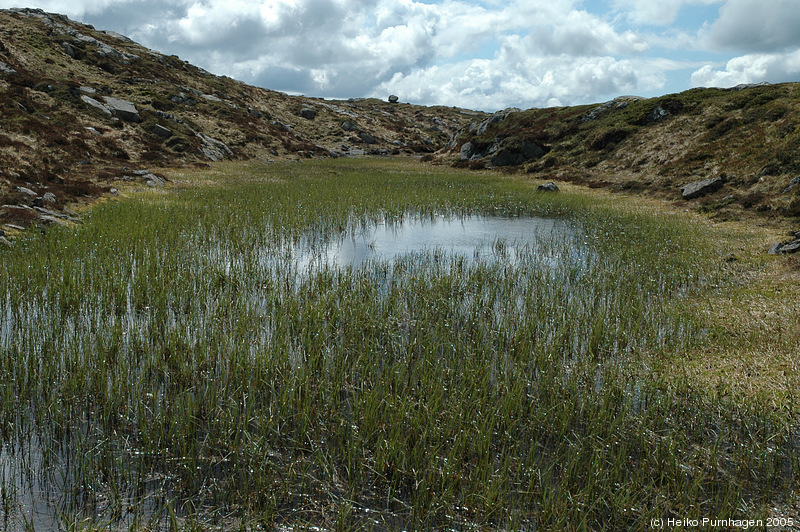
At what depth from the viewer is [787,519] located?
4430 millimetres

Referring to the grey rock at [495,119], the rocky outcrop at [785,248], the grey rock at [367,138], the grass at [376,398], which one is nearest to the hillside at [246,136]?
the grey rock at [495,119]

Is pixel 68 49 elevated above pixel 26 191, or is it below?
above

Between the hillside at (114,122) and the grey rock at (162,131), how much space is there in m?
0.09

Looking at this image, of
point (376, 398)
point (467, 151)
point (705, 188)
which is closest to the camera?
point (376, 398)

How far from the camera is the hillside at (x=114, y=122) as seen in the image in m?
24.2

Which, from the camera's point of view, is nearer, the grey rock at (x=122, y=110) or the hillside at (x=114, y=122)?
the hillside at (x=114, y=122)

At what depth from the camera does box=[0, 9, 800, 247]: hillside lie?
941 inches

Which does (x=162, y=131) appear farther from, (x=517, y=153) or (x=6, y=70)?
(x=517, y=153)

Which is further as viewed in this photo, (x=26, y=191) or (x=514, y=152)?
(x=514, y=152)

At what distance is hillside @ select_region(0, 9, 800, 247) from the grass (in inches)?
417

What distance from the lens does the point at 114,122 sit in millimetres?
44719

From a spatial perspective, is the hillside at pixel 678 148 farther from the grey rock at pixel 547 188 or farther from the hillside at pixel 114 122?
the hillside at pixel 114 122

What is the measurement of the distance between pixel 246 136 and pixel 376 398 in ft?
208

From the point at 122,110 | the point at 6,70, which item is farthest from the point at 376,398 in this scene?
the point at 6,70
